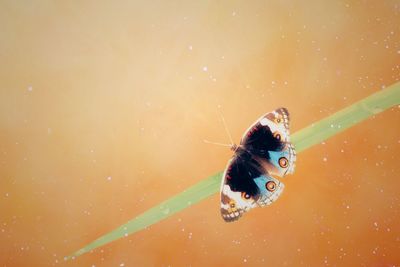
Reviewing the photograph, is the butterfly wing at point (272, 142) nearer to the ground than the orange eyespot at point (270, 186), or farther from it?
farther from it

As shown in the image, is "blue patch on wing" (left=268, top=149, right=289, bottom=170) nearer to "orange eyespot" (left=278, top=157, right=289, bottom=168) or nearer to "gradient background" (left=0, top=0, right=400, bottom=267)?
"orange eyespot" (left=278, top=157, right=289, bottom=168)

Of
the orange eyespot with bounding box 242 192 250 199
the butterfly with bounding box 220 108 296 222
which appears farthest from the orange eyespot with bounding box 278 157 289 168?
the orange eyespot with bounding box 242 192 250 199

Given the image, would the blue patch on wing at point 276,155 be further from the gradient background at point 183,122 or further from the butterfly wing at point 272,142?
the gradient background at point 183,122

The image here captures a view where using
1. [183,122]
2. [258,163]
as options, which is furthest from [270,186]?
[183,122]

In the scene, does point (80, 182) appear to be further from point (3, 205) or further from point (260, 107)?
point (260, 107)

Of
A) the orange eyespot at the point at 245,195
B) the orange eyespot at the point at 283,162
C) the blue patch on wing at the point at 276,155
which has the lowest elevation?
the orange eyespot at the point at 245,195

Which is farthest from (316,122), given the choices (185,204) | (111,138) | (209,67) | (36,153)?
(36,153)

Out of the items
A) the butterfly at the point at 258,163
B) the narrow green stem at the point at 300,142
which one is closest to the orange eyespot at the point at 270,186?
the butterfly at the point at 258,163
